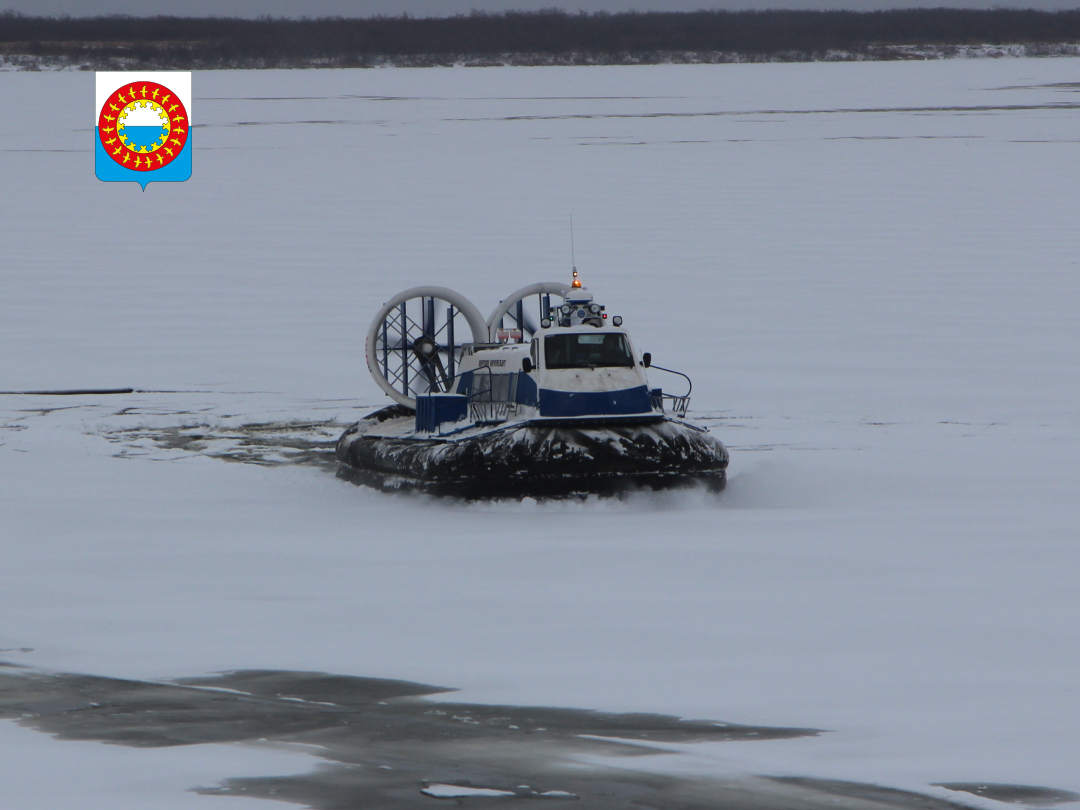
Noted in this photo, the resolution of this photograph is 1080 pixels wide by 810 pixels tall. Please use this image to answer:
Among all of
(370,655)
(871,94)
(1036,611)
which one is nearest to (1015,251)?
(1036,611)

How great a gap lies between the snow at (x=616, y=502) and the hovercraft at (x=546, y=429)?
0.62 feet

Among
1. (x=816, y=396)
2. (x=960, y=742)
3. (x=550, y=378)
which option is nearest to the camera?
(x=960, y=742)

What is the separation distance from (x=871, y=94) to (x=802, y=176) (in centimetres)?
2408

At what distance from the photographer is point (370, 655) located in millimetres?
6043

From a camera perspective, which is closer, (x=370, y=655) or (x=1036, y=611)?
(x=370, y=655)

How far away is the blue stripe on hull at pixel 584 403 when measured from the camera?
9742mm

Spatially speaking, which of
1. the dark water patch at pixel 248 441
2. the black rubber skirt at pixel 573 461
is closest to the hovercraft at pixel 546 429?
the black rubber skirt at pixel 573 461

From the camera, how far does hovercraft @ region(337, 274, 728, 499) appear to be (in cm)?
941

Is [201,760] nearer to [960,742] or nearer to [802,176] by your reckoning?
[960,742]

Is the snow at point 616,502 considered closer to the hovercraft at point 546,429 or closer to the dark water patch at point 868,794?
the dark water patch at point 868,794

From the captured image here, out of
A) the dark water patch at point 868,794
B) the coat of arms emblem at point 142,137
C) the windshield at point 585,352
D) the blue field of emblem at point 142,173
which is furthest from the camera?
the coat of arms emblem at point 142,137

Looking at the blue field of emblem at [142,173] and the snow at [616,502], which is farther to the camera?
the blue field of emblem at [142,173]

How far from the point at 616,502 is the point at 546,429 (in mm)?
600

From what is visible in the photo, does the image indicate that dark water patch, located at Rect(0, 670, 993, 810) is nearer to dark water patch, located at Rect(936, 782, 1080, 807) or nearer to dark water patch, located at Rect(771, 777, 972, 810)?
dark water patch, located at Rect(771, 777, 972, 810)
